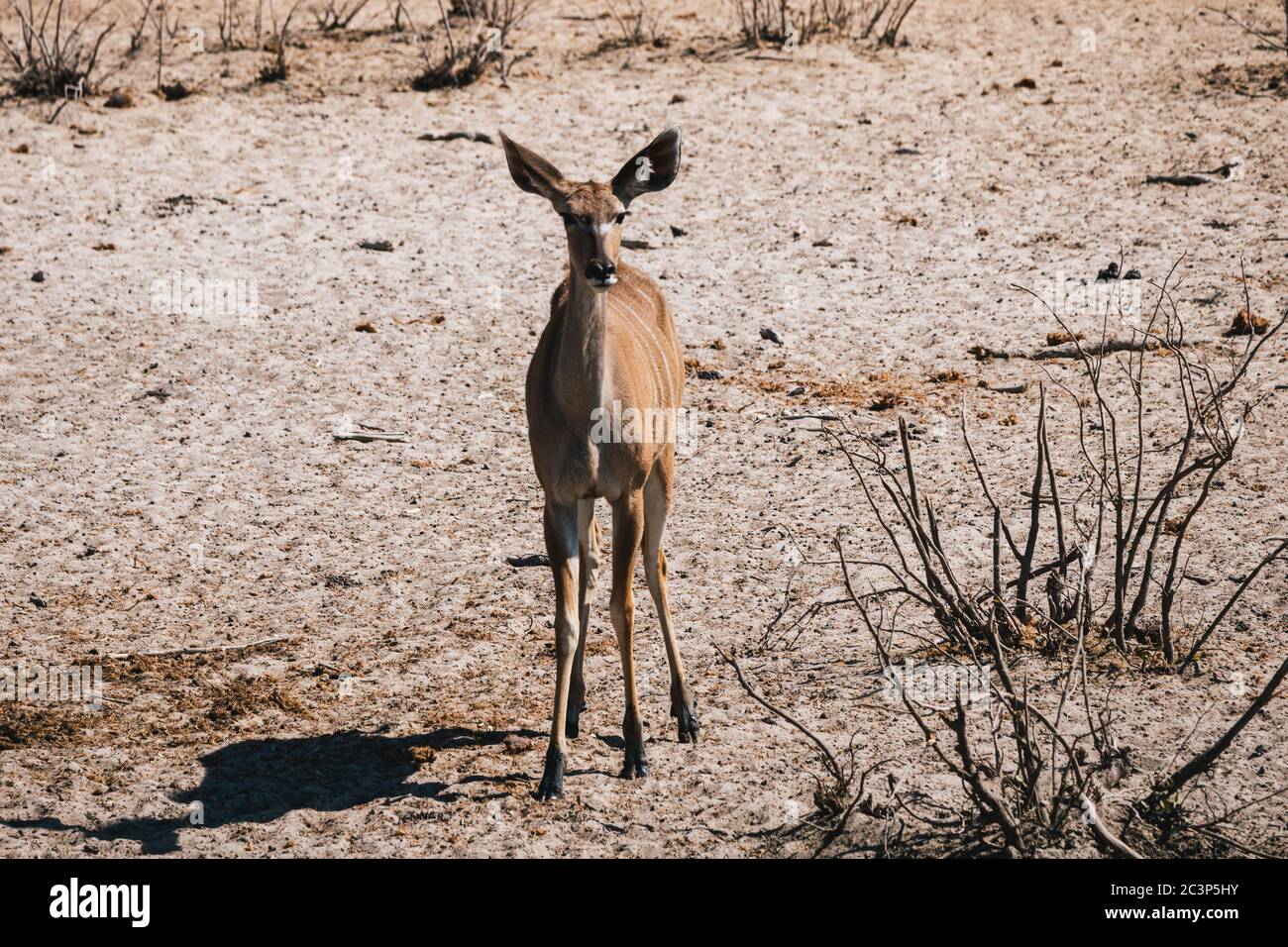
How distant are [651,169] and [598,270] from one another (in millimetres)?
802

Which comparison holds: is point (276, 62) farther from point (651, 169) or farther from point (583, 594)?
point (583, 594)

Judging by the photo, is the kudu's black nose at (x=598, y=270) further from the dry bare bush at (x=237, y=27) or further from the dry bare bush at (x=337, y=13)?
the dry bare bush at (x=337, y=13)

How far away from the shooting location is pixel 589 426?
18.1 feet

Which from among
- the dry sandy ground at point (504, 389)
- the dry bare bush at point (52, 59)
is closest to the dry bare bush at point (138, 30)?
the dry bare bush at point (52, 59)

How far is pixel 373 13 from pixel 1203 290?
7961 mm

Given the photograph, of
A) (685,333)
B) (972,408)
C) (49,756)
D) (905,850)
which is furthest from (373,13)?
(905,850)

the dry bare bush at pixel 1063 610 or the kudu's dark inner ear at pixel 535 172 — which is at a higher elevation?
the kudu's dark inner ear at pixel 535 172

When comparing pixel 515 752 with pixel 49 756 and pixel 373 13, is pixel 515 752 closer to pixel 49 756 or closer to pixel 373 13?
pixel 49 756

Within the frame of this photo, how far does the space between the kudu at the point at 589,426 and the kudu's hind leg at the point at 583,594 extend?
12mm

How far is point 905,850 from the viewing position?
5.03m

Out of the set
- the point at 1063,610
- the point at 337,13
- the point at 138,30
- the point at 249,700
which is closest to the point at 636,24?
the point at 337,13

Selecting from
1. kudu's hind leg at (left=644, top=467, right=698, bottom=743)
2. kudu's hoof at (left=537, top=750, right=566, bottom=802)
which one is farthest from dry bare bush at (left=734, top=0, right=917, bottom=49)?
kudu's hoof at (left=537, top=750, right=566, bottom=802)

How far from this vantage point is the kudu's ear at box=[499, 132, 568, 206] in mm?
5613

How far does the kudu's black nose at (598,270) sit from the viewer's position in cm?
522
